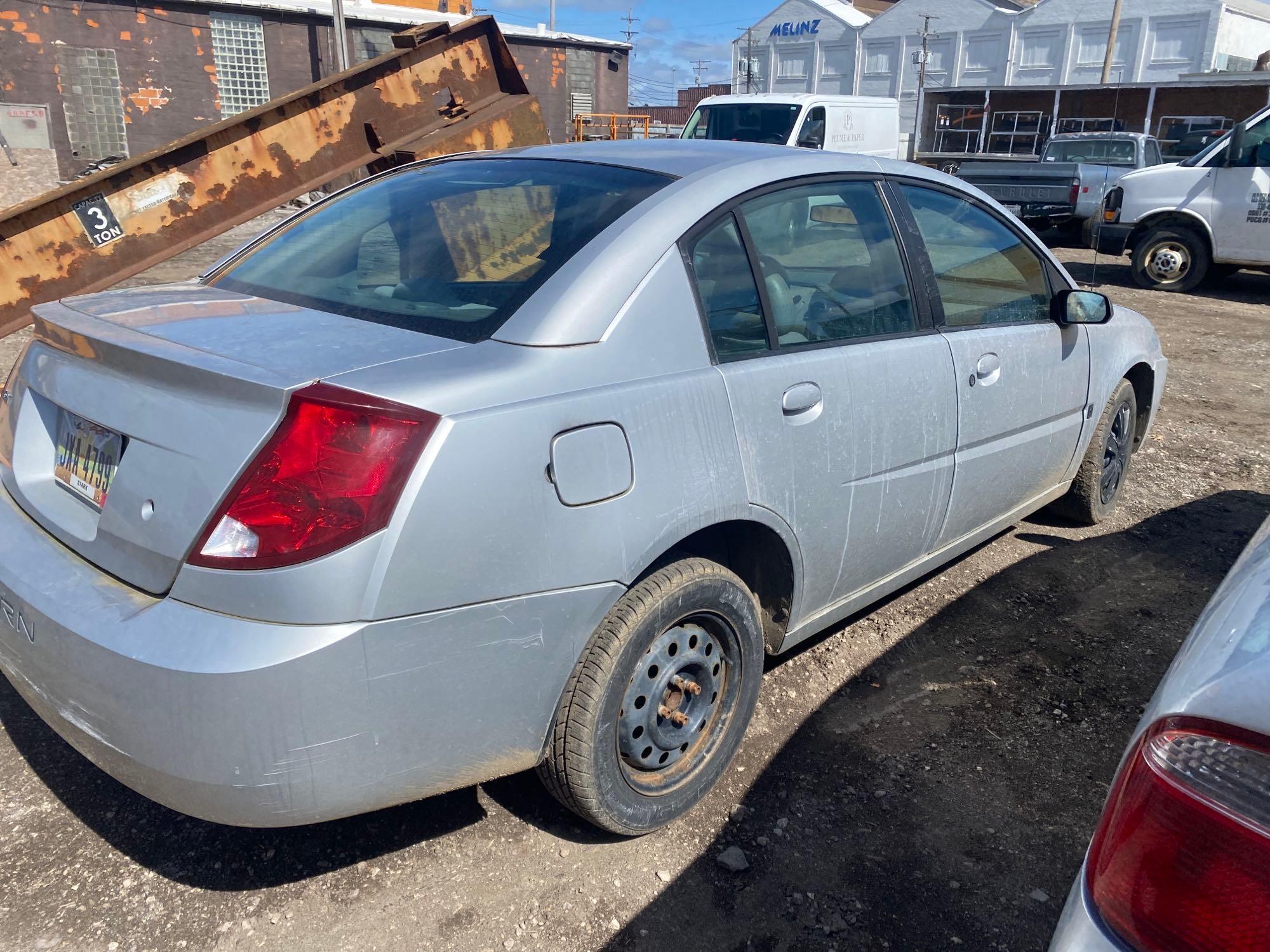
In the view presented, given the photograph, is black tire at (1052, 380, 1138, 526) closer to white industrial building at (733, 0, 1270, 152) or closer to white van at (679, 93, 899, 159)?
white van at (679, 93, 899, 159)

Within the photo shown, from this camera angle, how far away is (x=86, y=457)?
2.17m

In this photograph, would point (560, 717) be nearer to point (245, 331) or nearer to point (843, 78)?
point (245, 331)

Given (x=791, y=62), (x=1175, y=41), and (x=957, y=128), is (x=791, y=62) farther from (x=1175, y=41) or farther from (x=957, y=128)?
(x=1175, y=41)

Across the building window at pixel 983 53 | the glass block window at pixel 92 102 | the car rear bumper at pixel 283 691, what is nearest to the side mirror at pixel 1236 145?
the car rear bumper at pixel 283 691

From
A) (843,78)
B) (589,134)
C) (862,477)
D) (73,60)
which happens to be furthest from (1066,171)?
(843,78)

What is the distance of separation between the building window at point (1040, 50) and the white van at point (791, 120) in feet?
132

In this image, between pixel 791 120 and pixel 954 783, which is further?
pixel 791 120

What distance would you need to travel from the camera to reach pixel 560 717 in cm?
217

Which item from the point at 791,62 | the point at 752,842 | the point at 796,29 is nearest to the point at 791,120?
the point at 752,842

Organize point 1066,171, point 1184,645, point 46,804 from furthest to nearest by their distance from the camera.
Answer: point 1066,171, point 46,804, point 1184,645

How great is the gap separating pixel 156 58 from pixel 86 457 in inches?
1039

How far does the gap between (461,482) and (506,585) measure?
24cm

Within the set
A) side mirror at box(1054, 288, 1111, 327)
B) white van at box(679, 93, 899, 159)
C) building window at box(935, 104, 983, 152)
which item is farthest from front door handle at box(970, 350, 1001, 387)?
building window at box(935, 104, 983, 152)

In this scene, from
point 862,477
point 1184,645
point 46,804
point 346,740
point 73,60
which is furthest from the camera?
point 73,60
